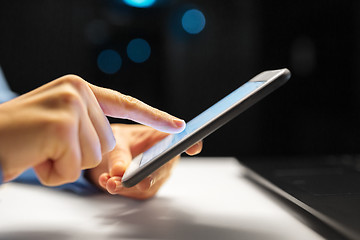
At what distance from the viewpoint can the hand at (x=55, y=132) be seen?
0.28 meters

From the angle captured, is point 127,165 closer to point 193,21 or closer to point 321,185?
point 321,185

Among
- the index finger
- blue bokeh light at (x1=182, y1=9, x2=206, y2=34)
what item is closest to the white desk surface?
the index finger

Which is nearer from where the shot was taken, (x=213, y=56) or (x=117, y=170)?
(x=117, y=170)

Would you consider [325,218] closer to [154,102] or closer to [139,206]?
[139,206]

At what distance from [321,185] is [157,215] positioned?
24 centimetres

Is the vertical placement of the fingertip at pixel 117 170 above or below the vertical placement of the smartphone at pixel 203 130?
below

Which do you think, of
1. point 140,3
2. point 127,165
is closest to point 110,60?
point 140,3

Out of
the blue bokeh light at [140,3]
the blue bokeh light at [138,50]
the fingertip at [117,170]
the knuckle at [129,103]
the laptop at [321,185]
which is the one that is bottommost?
the laptop at [321,185]

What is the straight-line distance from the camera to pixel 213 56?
1505 millimetres

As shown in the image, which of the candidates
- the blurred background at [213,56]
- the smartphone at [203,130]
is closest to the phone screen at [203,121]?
the smartphone at [203,130]

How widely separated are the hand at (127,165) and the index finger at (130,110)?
43 millimetres

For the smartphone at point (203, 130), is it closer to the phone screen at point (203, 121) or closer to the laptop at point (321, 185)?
the phone screen at point (203, 121)

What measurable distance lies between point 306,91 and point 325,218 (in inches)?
49.9

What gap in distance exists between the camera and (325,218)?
12.7 inches
